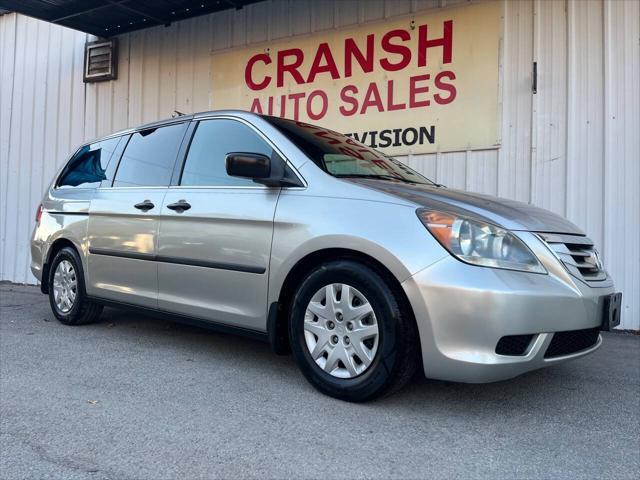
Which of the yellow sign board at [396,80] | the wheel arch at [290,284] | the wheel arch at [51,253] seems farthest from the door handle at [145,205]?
the yellow sign board at [396,80]

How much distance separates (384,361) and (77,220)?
3187 millimetres

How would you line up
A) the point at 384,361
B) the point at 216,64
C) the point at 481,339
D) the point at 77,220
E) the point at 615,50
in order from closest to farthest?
the point at 481,339 → the point at 384,361 → the point at 77,220 → the point at 615,50 → the point at 216,64

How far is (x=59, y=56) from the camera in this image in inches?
352

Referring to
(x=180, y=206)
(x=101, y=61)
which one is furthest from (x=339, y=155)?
(x=101, y=61)

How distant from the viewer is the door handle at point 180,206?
3545 mm

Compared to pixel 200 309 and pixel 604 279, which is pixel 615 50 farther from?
pixel 200 309

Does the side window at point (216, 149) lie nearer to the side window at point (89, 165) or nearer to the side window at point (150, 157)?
the side window at point (150, 157)

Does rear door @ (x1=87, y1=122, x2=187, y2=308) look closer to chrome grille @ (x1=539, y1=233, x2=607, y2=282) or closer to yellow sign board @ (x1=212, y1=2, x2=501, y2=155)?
chrome grille @ (x1=539, y1=233, x2=607, y2=282)

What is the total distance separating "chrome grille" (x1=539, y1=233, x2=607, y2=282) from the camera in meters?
2.68

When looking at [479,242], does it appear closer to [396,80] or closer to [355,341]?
[355,341]

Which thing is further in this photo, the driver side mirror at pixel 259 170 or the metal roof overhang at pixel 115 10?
the metal roof overhang at pixel 115 10

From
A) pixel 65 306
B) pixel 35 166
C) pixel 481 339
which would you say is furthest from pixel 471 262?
pixel 35 166

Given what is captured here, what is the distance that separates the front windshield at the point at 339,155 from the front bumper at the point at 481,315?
0.99 metres

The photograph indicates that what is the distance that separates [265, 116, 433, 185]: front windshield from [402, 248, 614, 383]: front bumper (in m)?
0.99
